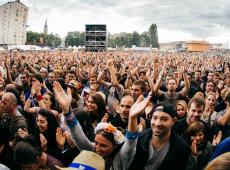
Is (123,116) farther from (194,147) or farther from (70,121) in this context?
(70,121)

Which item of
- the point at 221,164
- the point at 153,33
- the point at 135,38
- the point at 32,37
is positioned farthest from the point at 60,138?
the point at 153,33

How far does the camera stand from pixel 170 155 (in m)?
3.12

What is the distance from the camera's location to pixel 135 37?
4680 inches

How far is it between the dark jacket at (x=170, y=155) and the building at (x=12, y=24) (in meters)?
111

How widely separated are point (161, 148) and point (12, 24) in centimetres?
11425

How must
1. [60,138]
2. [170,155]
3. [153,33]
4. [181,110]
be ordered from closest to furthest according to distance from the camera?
[170,155], [60,138], [181,110], [153,33]

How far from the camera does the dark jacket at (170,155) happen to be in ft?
10.1

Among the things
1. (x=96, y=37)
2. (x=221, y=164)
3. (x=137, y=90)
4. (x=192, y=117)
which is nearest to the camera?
(x=221, y=164)

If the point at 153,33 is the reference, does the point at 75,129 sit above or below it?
below

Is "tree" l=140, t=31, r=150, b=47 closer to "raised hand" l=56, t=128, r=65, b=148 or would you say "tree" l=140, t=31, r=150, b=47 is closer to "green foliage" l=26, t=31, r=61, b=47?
"green foliage" l=26, t=31, r=61, b=47

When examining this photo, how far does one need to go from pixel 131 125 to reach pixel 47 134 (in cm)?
169

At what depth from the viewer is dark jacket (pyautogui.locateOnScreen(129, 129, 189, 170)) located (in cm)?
309

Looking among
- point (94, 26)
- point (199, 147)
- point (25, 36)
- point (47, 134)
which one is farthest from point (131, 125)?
point (25, 36)

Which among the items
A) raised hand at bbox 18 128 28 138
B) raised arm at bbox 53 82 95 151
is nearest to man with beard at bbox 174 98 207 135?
raised arm at bbox 53 82 95 151
